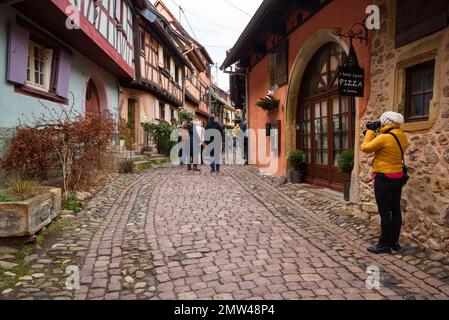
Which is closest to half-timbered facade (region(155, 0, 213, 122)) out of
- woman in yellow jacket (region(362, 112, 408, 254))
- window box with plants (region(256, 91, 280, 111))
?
window box with plants (region(256, 91, 280, 111))

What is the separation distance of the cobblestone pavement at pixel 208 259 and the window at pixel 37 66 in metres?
3.18

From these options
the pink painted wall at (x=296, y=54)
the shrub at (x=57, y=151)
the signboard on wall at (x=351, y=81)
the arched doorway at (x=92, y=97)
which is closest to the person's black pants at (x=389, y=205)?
the signboard on wall at (x=351, y=81)

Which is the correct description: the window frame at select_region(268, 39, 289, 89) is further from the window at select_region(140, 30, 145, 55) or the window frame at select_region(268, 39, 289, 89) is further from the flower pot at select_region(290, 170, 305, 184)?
the window at select_region(140, 30, 145, 55)

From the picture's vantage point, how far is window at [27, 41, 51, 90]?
23.1 feet

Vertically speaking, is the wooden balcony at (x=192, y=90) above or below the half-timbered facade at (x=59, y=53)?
above

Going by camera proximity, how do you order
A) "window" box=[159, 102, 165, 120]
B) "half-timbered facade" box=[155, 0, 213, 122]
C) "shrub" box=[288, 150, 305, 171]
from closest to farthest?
"shrub" box=[288, 150, 305, 171], "window" box=[159, 102, 165, 120], "half-timbered facade" box=[155, 0, 213, 122]

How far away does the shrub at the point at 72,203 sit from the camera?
5340 millimetres

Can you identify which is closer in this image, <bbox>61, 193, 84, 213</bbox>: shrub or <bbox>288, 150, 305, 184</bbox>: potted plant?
<bbox>61, 193, 84, 213</bbox>: shrub

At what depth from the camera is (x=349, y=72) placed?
5.01 meters

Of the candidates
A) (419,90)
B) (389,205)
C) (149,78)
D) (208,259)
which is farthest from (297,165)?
(149,78)

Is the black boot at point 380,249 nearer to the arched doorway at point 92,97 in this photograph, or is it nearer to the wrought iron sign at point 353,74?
the wrought iron sign at point 353,74

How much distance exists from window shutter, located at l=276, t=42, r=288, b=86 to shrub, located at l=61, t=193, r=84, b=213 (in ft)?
18.2
